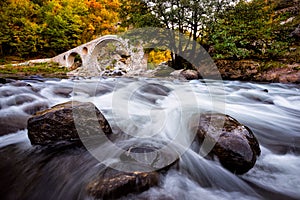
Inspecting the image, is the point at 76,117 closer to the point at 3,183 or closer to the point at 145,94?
the point at 3,183

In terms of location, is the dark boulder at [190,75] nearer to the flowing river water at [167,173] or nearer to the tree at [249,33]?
the tree at [249,33]

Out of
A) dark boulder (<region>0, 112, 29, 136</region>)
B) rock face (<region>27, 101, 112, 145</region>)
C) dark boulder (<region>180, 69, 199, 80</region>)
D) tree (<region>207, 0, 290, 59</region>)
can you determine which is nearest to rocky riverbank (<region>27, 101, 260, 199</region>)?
rock face (<region>27, 101, 112, 145</region>)

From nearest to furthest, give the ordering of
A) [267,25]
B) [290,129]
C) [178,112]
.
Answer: [290,129], [178,112], [267,25]

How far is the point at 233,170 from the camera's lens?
1.67 meters

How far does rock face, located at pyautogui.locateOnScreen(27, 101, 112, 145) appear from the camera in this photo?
1.91 meters

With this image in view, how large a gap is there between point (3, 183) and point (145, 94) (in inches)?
157

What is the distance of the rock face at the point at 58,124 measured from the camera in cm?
191

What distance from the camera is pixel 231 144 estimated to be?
1.70 m

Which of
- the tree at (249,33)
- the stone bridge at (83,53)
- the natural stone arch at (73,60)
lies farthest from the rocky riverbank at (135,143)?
the natural stone arch at (73,60)

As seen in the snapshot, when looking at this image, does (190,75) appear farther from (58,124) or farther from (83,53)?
(83,53)

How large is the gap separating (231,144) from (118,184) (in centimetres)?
111

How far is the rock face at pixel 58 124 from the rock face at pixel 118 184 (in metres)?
0.78

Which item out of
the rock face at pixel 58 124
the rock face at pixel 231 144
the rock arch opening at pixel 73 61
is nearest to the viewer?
the rock face at pixel 231 144

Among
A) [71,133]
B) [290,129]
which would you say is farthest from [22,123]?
[290,129]
